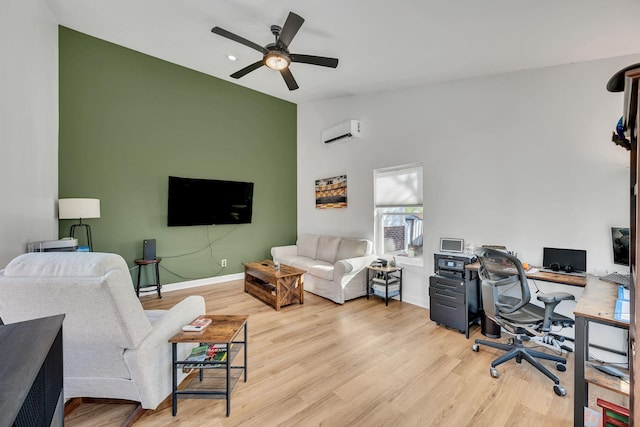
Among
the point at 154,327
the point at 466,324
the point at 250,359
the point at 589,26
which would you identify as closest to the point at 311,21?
the point at 589,26

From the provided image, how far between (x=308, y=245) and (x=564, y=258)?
3.61 meters

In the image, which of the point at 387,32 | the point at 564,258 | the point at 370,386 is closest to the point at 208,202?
the point at 387,32

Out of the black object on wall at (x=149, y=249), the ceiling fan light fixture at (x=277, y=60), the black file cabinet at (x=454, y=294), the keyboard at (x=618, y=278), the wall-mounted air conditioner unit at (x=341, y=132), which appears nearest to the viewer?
the keyboard at (x=618, y=278)

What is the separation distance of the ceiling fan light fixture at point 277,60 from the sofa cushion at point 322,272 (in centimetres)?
269

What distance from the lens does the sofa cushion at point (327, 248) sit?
4539mm

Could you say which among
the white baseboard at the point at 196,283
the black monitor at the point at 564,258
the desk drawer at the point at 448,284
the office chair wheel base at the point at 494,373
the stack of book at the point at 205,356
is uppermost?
the black monitor at the point at 564,258

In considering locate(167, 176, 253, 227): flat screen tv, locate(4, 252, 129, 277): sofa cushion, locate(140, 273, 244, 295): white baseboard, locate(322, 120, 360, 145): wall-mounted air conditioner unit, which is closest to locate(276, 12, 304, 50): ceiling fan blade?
locate(322, 120, 360, 145): wall-mounted air conditioner unit

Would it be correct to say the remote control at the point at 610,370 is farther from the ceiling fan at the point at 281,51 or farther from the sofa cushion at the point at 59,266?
the ceiling fan at the point at 281,51

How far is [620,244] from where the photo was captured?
223cm

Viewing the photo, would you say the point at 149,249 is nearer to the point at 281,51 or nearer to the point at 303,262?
the point at 303,262

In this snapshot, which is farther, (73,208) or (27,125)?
(73,208)

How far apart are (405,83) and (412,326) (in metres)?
3.21

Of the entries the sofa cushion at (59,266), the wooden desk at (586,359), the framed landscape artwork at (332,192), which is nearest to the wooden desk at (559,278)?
the wooden desk at (586,359)

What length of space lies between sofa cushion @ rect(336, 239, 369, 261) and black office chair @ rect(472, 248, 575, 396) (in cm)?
195
